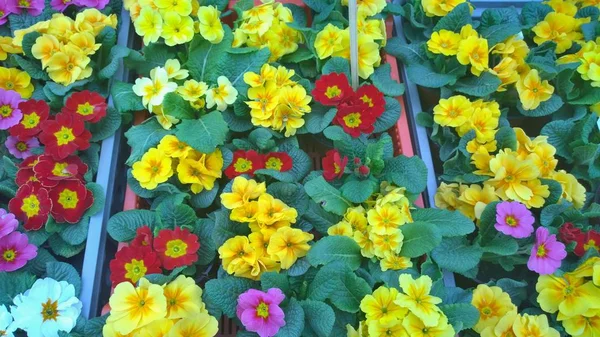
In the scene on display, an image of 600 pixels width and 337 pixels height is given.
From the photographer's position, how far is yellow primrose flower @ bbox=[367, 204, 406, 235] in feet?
4.25

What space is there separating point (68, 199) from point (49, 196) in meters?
0.04

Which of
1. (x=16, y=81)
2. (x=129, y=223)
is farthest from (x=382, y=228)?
(x=16, y=81)

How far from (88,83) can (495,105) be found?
1.15m

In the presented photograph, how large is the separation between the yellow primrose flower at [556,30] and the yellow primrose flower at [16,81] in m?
1.51

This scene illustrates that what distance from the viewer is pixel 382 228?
4.23ft

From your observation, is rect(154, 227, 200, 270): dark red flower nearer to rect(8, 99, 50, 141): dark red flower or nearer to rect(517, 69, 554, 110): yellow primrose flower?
rect(8, 99, 50, 141): dark red flower

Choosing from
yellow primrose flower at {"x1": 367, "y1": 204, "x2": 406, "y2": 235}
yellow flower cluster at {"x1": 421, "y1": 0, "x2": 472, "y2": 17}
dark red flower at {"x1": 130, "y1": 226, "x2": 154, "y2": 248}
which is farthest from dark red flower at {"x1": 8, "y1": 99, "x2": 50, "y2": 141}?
yellow flower cluster at {"x1": 421, "y1": 0, "x2": 472, "y2": 17}

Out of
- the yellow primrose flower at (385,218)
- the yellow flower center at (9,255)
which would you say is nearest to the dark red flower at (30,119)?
the yellow flower center at (9,255)

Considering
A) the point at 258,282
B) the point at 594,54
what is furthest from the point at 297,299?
the point at 594,54

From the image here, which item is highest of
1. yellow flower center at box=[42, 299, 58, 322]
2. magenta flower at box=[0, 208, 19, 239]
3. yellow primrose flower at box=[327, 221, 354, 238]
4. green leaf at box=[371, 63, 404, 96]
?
green leaf at box=[371, 63, 404, 96]

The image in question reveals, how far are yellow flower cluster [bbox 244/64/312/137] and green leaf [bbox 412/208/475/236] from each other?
0.40 metres

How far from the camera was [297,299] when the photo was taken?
130 cm

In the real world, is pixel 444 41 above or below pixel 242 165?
above

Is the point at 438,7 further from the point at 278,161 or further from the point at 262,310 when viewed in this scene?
the point at 262,310
